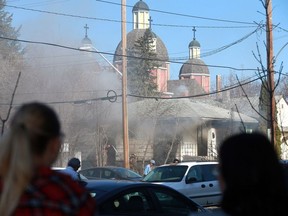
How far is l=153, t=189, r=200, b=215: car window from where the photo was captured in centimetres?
922

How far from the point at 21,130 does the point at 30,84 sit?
46.7 metres

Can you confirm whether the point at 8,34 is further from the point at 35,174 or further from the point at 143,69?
the point at 35,174

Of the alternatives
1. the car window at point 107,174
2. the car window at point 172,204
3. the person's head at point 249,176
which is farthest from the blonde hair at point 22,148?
the car window at point 107,174

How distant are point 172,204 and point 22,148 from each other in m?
6.63

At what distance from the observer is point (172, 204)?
31.0 feet

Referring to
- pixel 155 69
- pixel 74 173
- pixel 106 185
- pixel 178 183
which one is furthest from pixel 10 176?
pixel 155 69

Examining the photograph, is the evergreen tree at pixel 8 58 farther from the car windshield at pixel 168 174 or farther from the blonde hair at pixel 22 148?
the blonde hair at pixel 22 148

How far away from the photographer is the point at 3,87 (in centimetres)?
4797

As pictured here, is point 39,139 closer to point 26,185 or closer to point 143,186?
point 26,185

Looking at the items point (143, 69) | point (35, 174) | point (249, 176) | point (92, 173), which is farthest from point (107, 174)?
point (143, 69)

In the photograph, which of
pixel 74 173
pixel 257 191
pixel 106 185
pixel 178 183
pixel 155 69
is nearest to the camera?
pixel 257 191

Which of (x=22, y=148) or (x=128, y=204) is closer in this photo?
(x=22, y=148)

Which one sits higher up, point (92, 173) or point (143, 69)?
point (143, 69)

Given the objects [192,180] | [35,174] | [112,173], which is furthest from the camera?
[112,173]
